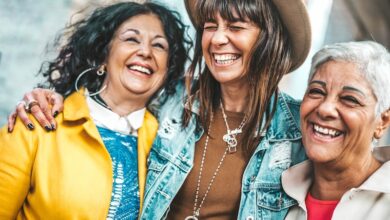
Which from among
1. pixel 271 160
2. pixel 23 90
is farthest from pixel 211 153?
pixel 23 90

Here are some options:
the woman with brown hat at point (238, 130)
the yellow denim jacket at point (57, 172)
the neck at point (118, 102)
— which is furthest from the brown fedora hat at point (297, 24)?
the yellow denim jacket at point (57, 172)

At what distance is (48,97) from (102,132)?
246 mm

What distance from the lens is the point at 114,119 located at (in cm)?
164

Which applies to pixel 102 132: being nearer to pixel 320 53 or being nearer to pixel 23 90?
pixel 23 90

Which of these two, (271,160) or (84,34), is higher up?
(84,34)

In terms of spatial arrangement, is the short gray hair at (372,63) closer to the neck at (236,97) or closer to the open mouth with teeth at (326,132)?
the open mouth with teeth at (326,132)

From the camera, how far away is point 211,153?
5.24 feet

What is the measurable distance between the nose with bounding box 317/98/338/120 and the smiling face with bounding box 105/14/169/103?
71 centimetres

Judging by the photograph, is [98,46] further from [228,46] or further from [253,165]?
[253,165]

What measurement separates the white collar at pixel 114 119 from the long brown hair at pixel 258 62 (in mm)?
199

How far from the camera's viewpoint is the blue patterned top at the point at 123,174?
1.50m

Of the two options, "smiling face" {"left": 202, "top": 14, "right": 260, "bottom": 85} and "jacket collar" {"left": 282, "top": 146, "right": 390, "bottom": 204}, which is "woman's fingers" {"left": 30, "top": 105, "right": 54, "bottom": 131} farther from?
"jacket collar" {"left": 282, "top": 146, "right": 390, "bottom": 204}

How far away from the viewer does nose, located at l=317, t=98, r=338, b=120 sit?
4.23 ft

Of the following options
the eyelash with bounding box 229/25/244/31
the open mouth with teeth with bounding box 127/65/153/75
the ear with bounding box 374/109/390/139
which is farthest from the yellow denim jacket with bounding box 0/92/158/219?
the ear with bounding box 374/109/390/139
